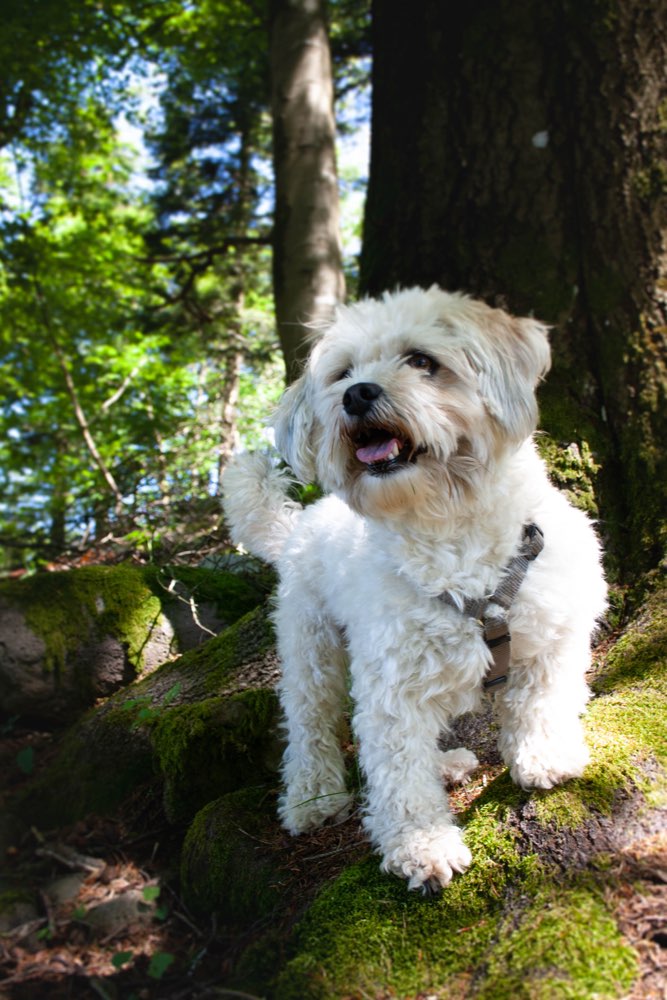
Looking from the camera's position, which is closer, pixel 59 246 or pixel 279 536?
pixel 279 536

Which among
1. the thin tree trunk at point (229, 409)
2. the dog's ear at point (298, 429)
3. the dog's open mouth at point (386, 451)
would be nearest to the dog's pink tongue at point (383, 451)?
the dog's open mouth at point (386, 451)

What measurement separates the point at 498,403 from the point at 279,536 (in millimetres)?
1636

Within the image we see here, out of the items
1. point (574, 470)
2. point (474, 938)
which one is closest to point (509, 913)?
point (474, 938)

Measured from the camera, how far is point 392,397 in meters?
2.73

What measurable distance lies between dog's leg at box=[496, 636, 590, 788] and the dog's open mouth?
957 mm

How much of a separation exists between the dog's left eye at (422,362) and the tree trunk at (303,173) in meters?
4.19

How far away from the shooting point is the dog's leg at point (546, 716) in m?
2.73

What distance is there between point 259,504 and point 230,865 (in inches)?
68.8

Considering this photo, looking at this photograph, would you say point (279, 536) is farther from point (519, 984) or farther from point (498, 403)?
point (519, 984)

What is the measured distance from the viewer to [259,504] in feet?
13.2

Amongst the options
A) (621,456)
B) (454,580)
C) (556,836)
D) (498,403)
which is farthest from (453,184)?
(556,836)

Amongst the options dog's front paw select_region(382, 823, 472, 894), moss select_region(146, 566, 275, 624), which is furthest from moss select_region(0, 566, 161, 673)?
dog's front paw select_region(382, 823, 472, 894)

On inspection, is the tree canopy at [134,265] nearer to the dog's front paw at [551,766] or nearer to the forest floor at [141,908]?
the forest floor at [141,908]

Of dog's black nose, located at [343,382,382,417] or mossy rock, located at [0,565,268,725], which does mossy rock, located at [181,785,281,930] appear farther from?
dog's black nose, located at [343,382,382,417]
